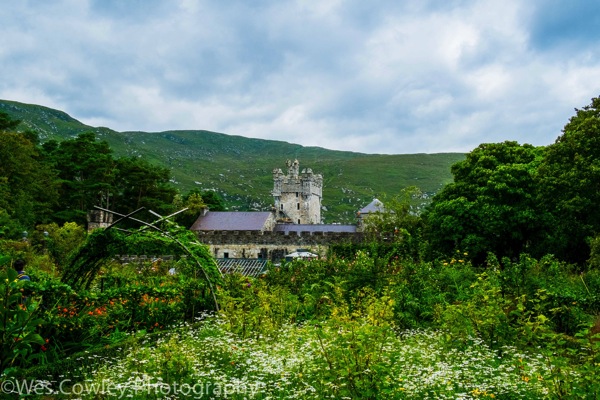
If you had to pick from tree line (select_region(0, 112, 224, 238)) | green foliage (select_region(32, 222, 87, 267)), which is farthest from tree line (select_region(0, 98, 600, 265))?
green foliage (select_region(32, 222, 87, 267))

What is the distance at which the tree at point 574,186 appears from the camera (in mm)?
24656

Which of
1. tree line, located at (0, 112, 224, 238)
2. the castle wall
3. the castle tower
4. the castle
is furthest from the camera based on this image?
the castle tower

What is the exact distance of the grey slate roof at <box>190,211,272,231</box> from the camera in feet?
194

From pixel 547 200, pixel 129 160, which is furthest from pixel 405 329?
pixel 129 160

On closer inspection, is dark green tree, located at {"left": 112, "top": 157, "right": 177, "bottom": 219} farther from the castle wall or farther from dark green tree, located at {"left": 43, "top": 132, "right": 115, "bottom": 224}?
the castle wall

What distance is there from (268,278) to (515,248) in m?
21.3

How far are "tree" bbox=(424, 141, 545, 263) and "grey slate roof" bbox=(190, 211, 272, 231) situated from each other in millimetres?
30500

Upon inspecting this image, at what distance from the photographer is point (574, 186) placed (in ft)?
81.8

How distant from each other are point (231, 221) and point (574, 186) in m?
41.3

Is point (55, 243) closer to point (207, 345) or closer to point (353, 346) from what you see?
point (207, 345)

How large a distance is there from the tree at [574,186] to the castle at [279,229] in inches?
480

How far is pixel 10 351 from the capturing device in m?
5.04

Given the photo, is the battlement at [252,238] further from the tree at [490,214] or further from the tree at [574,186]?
the tree at [574,186]

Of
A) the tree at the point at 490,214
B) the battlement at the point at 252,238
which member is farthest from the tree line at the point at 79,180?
the tree at the point at 490,214
